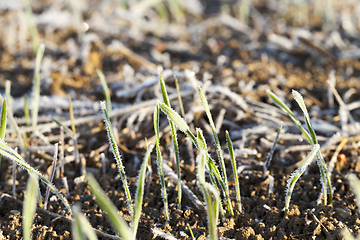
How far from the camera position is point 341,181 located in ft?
2.96

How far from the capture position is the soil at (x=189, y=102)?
798 millimetres

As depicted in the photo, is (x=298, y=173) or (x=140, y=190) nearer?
→ (x=140, y=190)

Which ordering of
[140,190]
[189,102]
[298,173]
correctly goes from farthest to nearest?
[189,102] → [298,173] → [140,190]

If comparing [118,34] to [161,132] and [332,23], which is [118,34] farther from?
[332,23]

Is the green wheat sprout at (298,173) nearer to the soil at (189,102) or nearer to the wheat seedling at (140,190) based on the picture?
the soil at (189,102)

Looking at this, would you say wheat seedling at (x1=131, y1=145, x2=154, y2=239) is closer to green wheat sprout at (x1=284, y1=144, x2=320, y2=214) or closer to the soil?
the soil

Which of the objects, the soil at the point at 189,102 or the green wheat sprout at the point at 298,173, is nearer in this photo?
the green wheat sprout at the point at 298,173

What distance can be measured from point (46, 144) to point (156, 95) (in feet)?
1.56

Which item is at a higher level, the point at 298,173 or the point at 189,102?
the point at 189,102

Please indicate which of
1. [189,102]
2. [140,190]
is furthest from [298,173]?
[189,102]

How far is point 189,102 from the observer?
4.13 feet

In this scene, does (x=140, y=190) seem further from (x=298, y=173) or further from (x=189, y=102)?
(x=189, y=102)

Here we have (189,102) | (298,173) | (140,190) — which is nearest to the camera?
(140,190)

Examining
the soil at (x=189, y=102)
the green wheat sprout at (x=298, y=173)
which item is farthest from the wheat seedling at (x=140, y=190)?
the green wheat sprout at (x=298, y=173)
